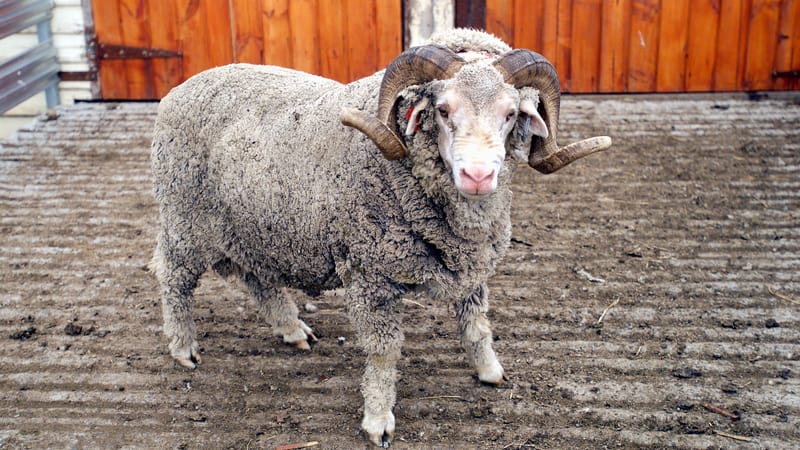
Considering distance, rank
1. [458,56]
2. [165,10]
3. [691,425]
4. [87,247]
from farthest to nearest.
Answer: [165,10] < [87,247] < [691,425] < [458,56]

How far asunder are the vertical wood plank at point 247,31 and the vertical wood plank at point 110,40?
1.21 metres

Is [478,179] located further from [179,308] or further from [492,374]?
[179,308]

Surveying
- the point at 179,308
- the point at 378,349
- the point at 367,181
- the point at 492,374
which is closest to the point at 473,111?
the point at 367,181

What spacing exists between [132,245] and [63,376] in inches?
67.6

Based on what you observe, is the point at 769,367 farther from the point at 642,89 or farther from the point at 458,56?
the point at 642,89

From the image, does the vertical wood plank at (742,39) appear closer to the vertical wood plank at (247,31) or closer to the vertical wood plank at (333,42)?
the vertical wood plank at (333,42)

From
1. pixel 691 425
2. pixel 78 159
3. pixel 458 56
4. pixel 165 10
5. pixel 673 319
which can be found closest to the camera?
pixel 458 56

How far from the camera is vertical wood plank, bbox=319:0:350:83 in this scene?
820 cm

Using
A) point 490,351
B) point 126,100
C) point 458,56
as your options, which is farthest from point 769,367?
point 126,100

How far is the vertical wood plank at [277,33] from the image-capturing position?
8.20m

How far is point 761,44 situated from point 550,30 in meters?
2.02

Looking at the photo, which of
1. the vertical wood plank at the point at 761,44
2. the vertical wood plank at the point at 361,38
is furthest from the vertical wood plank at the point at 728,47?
the vertical wood plank at the point at 361,38

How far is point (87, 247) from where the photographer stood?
249 inches

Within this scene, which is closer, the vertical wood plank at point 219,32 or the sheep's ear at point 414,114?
the sheep's ear at point 414,114
